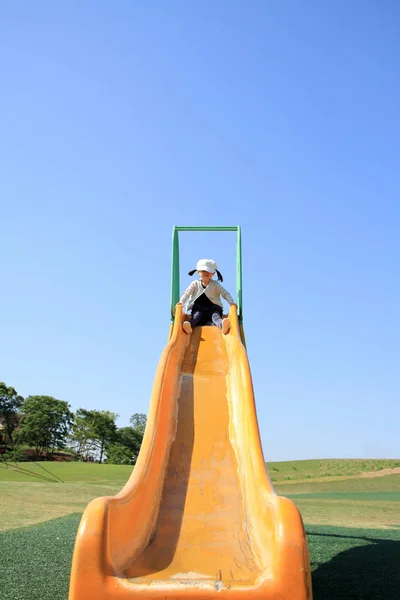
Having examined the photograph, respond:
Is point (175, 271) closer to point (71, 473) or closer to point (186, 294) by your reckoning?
point (186, 294)

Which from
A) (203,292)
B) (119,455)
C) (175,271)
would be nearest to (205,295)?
(203,292)

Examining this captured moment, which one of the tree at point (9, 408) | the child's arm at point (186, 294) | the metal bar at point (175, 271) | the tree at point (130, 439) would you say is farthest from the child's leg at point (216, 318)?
the tree at point (9, 408)

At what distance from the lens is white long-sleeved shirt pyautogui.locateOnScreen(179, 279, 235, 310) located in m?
8.50

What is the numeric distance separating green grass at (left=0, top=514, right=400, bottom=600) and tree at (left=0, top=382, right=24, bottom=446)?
3964 centimetres

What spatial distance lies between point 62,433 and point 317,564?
39.7 m

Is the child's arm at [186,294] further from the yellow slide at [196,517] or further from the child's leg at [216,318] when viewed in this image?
the yellow slide at [196,517]

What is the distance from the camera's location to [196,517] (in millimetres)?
3912

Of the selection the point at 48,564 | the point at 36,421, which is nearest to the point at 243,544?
the point at 48,564

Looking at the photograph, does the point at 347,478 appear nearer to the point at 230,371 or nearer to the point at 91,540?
the point at 230,371

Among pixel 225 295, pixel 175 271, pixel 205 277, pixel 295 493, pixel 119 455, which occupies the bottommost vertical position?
pixel 295 493

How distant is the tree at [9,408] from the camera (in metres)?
44.8

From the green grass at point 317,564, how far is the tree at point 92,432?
35399 millimetres

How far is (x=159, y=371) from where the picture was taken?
567cm

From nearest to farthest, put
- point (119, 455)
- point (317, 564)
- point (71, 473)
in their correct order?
point (317, 564)
point (71, 473)
point (119, 455)
